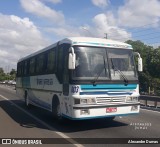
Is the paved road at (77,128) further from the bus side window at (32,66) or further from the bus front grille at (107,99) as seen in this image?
the bus side window at (32,66)

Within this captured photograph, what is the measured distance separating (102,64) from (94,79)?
24.4 inches

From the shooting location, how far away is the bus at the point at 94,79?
36.7ft

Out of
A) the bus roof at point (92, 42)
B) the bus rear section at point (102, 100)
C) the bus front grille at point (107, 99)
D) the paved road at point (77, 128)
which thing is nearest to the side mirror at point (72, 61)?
the bus rear section at point (102, 100)

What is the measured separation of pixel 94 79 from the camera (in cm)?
1134

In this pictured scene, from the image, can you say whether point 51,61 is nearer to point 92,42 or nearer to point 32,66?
point 92,42

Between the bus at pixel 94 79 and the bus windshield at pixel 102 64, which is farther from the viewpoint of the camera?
the bus windshield at pixel 102 64

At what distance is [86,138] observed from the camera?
10102 mm

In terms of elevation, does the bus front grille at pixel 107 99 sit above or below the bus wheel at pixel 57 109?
above

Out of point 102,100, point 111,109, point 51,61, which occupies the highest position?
point 51,61

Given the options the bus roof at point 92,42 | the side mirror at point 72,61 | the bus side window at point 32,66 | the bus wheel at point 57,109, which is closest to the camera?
the side mirror at point 72,61

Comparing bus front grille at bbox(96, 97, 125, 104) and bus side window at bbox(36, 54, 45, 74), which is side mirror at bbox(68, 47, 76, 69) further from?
bus side window at bbox(36, 54, 45, 74)

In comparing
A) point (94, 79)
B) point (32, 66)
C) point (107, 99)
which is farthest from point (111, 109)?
point (32, 66)

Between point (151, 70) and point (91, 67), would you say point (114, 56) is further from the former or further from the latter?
point (151, 70)

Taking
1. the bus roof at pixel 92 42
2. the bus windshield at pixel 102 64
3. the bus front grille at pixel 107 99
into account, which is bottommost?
the bus front grille at pixel 107 99
